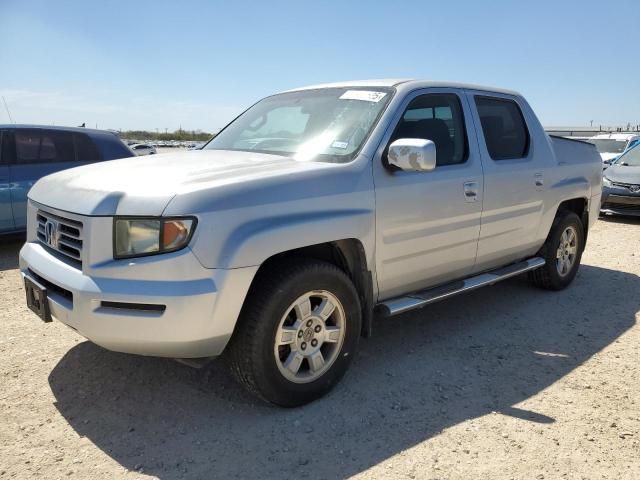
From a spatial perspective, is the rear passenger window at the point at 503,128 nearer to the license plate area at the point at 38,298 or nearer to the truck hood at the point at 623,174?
the license plate area at the point at 38,298

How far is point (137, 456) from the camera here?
105 inches

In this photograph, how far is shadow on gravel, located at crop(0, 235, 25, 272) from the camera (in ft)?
20.9

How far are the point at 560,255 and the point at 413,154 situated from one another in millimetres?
2951

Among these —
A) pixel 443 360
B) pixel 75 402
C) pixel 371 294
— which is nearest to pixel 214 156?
pixel 371 294

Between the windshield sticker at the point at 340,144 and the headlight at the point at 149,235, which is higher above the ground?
the windshield sticker at the point at 340,144

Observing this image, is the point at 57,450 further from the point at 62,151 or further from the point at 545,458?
the point at 62,151

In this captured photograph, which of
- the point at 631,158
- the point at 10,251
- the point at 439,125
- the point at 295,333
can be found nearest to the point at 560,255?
the point at 439,125

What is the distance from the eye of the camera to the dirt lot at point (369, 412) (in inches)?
103

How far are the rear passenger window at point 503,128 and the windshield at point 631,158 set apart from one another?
23.0 feet

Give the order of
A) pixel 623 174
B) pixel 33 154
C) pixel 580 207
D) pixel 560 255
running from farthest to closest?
pixel 623 174 < pixel 33 154 < pixel 580 207 < pixel 560 255

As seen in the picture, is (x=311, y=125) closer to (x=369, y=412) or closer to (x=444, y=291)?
(x=444, y=291)

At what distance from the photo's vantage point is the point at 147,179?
288 cm

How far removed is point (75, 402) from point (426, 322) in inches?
106

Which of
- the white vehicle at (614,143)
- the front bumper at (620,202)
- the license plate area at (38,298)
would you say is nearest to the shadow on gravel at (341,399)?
the license plate area at (38,298)
